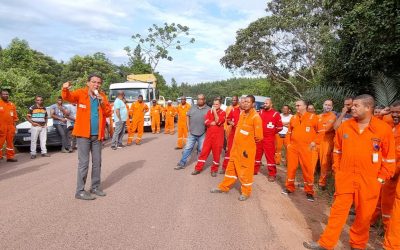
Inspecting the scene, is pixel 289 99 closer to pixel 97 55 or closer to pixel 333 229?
pixel 333 229

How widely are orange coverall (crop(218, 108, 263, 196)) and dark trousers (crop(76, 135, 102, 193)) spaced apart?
92.2 inches

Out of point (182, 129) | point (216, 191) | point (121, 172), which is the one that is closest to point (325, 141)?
point (216, 191)

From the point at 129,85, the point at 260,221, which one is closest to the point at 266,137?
the point at 260,221

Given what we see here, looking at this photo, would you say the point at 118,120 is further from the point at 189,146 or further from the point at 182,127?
the point at 189,146

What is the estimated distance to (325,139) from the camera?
7.79 meters

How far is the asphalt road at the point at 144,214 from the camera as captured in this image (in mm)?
4371

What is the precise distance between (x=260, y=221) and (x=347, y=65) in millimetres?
6706

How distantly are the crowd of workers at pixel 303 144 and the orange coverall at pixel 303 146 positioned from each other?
0.02 metres

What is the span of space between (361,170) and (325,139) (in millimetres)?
3762

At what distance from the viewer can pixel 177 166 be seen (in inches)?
347

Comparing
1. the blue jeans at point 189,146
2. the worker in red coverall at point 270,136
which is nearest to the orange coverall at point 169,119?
the blue jeans at point 189,146

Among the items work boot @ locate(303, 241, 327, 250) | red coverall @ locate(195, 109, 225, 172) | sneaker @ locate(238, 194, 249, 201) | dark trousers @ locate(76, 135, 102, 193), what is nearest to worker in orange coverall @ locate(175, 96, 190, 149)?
red coverall @ locate(195, 109, 225, 172)

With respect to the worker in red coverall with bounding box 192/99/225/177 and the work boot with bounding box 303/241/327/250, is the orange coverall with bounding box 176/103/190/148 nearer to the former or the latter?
the worker in red coverall with bounding box 192/99/225/177

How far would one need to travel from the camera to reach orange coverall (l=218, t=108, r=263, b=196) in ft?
20.9
